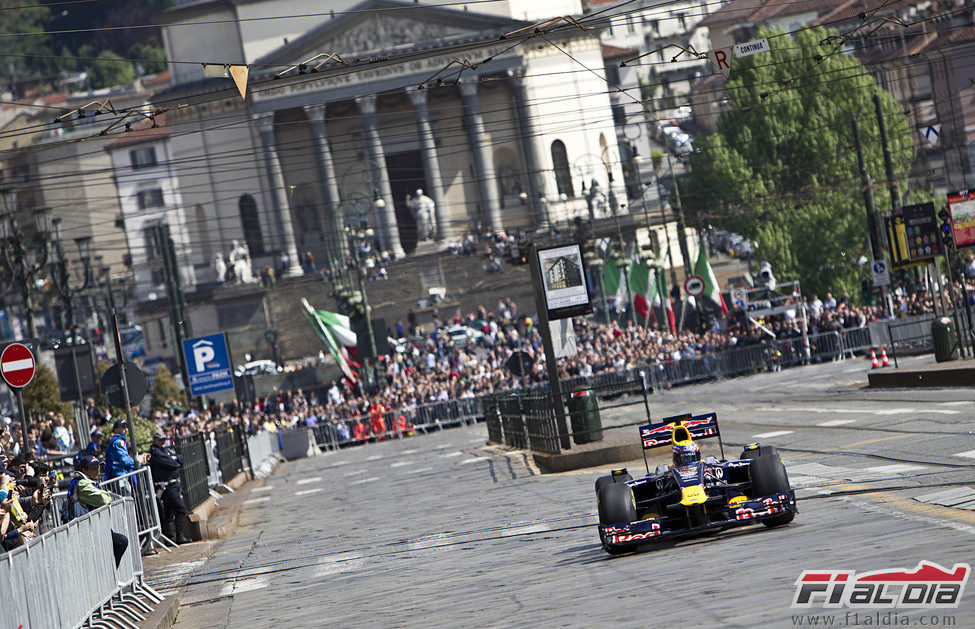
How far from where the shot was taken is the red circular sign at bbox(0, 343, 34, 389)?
60.2 feet

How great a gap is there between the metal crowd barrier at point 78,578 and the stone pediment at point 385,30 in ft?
242

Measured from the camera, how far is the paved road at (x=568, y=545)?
984 cm

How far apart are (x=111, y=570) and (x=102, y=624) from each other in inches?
52.1

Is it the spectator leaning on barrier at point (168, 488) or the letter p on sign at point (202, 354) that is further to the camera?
the letter p on sign at point (202, 354)

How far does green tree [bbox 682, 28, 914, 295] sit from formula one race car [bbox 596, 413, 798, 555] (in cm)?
5234

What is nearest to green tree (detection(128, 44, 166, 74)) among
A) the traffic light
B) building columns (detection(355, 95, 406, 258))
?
building columns (detection(355, 95, 406, 258))

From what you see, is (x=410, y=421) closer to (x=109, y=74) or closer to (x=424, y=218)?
(x=424, y=218)

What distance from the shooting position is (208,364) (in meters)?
34.0

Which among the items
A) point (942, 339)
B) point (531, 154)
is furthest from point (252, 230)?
point (942, 339)

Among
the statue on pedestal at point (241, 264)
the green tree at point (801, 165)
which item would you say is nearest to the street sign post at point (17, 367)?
the green tree at point (801, 165)

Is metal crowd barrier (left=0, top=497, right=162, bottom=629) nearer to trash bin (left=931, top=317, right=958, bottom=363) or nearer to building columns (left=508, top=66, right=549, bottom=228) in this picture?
trash bin (left=931, top=317, right=958, bottom=363)

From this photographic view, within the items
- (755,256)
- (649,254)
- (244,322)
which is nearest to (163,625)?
(649,254)

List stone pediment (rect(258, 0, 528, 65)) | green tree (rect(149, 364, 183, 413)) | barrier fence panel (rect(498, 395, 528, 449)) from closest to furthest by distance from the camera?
barrier fence panel (rect(498, 395, 528, 449)), green tree (rect(149, 364, 183, 413)), stone pediment (rect(258, 0, 528, 65))

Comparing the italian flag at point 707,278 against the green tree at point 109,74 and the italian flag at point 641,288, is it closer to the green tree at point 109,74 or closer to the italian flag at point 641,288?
the italian flag at point 641,288
